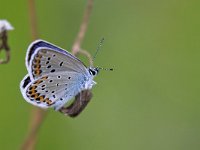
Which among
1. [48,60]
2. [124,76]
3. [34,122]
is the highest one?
[124,76]

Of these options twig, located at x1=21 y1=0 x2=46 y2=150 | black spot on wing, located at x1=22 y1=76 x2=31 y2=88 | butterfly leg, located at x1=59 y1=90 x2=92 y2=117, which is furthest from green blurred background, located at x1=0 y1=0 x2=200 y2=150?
black spot on wing, located at x1=22 y1=76 x2=31 y2=88

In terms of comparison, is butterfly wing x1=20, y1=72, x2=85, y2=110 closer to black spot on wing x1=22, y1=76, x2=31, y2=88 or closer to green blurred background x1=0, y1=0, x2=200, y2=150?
black spot on wing x1=22, y1=76, x2=31, y2=88

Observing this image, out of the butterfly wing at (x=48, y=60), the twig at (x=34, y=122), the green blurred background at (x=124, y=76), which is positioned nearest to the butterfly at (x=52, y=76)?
the butterfly wing at (x=48, y=60)

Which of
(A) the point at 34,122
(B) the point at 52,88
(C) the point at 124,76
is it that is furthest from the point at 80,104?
(C) the point at 124,76

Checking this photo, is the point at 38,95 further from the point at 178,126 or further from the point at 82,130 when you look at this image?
the point at 178,126

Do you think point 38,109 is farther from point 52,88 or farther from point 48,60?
point 48,60

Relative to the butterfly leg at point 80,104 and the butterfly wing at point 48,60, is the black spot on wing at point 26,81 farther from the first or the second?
the butterfly leg at point 80,104
